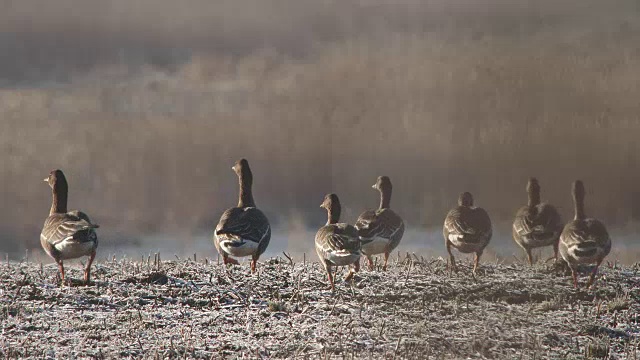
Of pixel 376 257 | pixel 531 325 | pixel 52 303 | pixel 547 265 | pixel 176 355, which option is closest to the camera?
pixel 176 355

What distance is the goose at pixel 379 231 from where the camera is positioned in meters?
23.7

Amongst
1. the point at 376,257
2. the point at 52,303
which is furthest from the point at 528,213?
the point at 52,303

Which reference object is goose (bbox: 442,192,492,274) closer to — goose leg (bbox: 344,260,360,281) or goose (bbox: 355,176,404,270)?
goose (bbox: 355,176,404,270)

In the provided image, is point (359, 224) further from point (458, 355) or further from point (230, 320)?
point (458, 355)

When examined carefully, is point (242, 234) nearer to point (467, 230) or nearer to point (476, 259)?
point (467, 230)

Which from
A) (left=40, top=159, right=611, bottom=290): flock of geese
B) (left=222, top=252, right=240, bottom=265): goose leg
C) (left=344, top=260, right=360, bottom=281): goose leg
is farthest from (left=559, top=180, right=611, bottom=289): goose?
(left=222, top=252, right=240, bottom=265): goose leg

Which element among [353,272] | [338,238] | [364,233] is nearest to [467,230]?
[364,233]

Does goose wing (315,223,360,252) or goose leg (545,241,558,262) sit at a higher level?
goose wing (315,223,360,252)

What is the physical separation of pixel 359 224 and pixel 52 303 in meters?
9.85

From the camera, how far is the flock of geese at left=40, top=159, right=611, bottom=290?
814 inches

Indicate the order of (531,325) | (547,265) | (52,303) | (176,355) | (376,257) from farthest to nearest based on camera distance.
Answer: (376,257) → (547,265) → (52,303) → (531,325) → (176,355)

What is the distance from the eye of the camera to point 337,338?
14539mm

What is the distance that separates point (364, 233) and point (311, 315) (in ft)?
25.3

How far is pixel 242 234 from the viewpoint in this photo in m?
23.8
